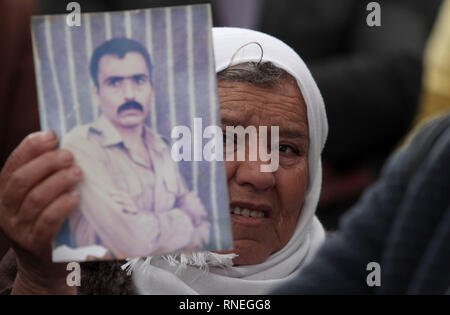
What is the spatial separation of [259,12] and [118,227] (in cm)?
49

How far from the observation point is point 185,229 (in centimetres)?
113

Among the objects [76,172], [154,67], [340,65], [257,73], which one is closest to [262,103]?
[257,73]

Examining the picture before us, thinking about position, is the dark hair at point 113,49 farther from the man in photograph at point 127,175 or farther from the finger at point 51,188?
the finger at point 51,188

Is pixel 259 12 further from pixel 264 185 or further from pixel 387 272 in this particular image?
pixel 387 272

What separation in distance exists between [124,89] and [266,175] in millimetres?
247

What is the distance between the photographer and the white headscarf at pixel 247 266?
116cm

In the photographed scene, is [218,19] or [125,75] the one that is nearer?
[125,75]

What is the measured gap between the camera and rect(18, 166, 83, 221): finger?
3.55 ft

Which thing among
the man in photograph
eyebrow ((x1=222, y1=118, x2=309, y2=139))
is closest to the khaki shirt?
the man in photograph

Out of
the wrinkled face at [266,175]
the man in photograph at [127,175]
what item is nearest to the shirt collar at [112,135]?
the man in photograph at [127,175]

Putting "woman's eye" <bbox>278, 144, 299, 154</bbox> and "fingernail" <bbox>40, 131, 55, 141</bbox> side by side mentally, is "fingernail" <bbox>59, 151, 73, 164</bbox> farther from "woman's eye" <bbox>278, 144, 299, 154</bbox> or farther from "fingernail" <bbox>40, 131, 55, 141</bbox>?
"woman's eye" <bbox>278, 144, 299, 154</bbox>

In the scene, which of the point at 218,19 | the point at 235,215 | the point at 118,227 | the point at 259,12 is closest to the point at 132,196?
the point at 118,227

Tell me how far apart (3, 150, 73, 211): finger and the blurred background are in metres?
0.12
